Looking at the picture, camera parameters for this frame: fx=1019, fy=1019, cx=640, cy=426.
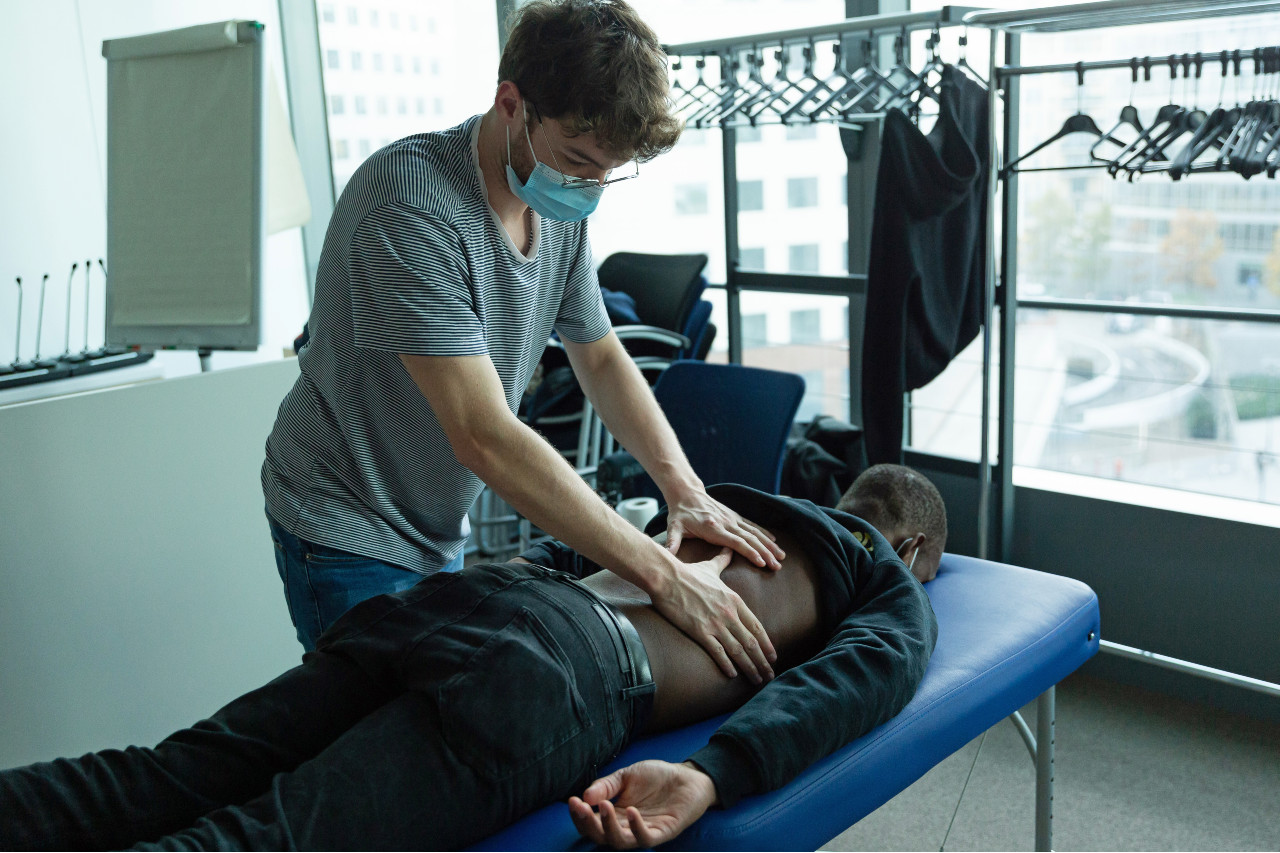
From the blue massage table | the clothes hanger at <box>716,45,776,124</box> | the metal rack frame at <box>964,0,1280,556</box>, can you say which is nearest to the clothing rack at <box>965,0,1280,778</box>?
the metal rack frame at <box>964,0,1280,556</box>

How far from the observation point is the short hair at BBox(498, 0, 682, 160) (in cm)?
122

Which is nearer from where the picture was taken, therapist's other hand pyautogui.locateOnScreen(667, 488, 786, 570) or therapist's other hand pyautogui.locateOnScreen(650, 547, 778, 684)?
therapist's other hand pyautogui.locateOnScreen(650, 547, 778, 684)

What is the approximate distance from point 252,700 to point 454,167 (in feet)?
2.36

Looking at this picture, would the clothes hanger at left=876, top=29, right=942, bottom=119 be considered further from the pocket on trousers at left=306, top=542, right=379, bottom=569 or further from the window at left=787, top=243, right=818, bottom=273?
the pocket on trousers at left=306, top=542, right=379, bottom=569

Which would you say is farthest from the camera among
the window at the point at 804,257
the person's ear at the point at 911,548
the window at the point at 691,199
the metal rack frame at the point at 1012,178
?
the window at the point at 691,199

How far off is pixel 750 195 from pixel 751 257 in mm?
206

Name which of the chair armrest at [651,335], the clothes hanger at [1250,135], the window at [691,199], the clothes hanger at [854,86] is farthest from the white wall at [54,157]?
the clothes hanger at [1250,135]

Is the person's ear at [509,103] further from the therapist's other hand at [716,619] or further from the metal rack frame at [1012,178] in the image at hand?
the metal rack frame at [1012,178]

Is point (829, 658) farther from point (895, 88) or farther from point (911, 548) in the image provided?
point (895, 88)

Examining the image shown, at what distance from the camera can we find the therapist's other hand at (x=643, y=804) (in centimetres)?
107

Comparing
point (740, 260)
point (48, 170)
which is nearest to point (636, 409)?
point (740, 260)

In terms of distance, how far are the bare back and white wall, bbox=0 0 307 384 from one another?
7.97ft

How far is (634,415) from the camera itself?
1669 mm

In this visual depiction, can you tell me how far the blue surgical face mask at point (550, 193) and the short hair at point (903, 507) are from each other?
73 cm
